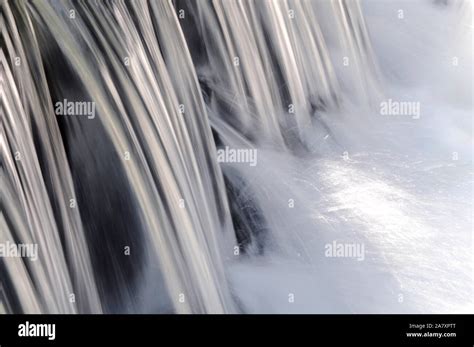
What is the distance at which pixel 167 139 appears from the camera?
8.43 feet

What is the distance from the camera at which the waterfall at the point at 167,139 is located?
2551 mm

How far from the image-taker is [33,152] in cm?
257

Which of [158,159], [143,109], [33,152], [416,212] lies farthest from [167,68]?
[416,212]

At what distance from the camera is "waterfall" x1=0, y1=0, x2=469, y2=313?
8.37 ft
